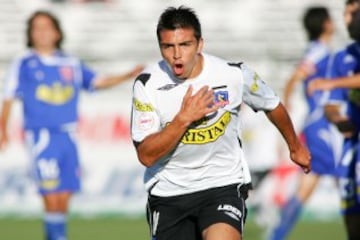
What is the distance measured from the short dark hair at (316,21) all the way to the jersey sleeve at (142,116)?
554 cm

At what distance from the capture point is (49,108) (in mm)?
10828

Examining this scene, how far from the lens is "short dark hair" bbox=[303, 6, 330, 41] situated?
11.9 meters

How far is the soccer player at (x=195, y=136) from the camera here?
6.47m

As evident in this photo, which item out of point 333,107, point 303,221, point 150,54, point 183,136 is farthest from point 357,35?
point 150,54

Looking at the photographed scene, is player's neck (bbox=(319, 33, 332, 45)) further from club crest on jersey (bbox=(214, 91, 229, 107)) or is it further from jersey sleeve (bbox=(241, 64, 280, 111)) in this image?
club crest on jersey (bbox=(214, 91, 229, 107))

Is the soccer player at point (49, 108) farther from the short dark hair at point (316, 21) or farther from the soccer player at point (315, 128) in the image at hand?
the short dark hair at point (316, 21)

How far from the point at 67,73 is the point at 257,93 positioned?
4411 millimetres

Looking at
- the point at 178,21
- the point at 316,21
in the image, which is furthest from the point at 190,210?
the point at 316,21

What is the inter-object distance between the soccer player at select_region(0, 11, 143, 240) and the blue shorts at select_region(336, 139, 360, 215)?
302cm

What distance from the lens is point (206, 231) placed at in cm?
660

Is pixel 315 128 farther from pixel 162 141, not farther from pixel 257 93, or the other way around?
pixel 162 141

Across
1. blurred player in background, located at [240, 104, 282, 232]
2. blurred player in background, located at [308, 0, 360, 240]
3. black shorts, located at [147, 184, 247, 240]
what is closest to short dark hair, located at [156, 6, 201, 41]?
black shorts, located at [147, 184, 247, 240]

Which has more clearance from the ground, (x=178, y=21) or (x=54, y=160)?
(x=178, y=21)

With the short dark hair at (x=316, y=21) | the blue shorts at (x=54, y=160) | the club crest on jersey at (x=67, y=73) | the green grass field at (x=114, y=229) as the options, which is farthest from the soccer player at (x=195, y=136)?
the green grass field at (x=114, y=229)
